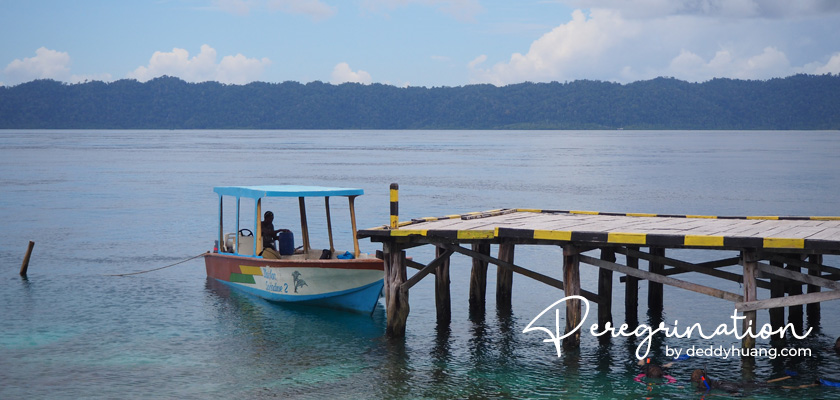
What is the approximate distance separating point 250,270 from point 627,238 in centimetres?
993

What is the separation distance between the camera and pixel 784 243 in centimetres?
1379

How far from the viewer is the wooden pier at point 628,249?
1426 cm

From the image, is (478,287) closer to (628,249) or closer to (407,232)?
(628,249)

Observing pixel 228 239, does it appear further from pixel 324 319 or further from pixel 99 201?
pixel 99 201

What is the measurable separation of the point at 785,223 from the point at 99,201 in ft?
137

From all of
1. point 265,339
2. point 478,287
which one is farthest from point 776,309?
point 265,339

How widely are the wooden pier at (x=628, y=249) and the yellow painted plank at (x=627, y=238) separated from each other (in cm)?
2

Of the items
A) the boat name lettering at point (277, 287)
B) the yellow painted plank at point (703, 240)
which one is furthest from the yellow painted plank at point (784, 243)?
the boat name lettering at point (277, 287)

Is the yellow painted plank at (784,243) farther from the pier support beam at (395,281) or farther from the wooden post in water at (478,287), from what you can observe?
the wooden post in water at (478,287)

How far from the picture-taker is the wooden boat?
62.8 feet

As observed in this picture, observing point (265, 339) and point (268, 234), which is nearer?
point (265, 339)

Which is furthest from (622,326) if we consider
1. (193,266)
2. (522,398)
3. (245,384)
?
(193,266)

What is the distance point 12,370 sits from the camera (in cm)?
1583

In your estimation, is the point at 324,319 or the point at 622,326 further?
the point at 324,319
